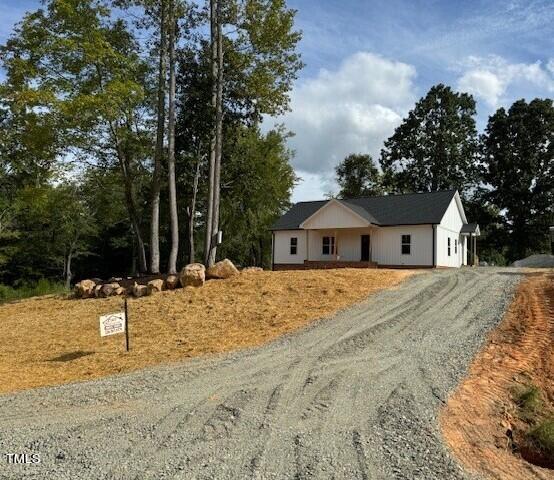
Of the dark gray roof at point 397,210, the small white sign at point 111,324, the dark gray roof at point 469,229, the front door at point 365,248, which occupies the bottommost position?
the small white sign at point 111,324

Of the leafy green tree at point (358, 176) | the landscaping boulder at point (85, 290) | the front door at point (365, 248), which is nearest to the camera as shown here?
the landscaping boulder at point (85, 290)

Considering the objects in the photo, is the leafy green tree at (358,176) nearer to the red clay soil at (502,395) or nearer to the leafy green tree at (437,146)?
the leafy green tree at (437,146)

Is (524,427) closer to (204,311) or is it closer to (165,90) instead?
(204,311)

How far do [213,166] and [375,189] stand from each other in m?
30.4

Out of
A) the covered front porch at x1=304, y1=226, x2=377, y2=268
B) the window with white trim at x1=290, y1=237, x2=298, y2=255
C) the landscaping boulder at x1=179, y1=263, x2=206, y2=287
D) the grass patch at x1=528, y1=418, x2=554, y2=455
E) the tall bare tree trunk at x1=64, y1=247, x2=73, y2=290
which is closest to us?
the grass patch at x1=528, y1=418, x2=554, y2=455

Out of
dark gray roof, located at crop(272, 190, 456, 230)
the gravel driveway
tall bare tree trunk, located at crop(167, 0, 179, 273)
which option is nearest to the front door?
dark gray roof, located at crop(272, 190, 456, 230)

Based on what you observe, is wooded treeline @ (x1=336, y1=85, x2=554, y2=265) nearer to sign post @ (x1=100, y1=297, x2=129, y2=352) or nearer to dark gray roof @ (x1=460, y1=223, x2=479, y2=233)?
dark gray roof @ (x1=460, y1=223, x2=479, y2=233)

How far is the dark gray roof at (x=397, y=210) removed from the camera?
2555 cm

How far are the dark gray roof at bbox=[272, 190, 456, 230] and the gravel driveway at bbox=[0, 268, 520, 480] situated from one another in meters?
16.2

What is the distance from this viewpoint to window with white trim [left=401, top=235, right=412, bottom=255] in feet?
83.1

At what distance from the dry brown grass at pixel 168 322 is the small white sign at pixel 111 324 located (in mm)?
471

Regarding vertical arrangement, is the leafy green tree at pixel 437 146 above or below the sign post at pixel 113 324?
above

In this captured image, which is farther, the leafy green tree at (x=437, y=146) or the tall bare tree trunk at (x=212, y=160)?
the leafy green tree at (x=437, y=146)

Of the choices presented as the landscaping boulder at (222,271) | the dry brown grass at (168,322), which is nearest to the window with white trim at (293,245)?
the dry brown grass at (168,322)
